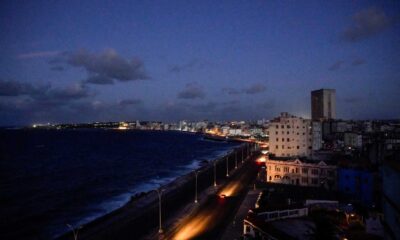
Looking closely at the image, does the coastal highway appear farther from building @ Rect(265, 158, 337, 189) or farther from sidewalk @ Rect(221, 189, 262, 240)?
building @ Rect(265, 158, 337, 189)

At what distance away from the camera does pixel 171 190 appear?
7631cm

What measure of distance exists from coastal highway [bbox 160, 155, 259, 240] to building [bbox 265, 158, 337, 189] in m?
6.50

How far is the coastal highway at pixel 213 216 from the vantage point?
146 ft

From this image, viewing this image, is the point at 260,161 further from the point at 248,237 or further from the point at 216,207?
the point at 248,237

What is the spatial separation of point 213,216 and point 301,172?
25657mm

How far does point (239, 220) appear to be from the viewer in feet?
157

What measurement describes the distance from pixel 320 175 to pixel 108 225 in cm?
3942

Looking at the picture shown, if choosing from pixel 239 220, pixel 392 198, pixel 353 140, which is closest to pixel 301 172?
pixel 239 220

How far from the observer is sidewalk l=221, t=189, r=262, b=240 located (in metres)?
42.4

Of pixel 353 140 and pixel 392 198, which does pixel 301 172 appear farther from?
pixel 353 140

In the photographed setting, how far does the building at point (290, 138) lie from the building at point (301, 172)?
1589 centimetres

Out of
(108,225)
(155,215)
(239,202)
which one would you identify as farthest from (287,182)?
(108,225)

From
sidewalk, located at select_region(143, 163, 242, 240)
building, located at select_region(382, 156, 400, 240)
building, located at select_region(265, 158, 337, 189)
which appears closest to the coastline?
sidewalk, located at select_region(143, 163, 242, 240)

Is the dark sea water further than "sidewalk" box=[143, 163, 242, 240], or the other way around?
the dark sea water
